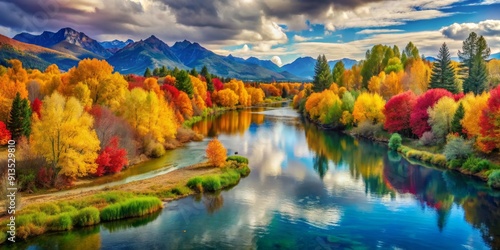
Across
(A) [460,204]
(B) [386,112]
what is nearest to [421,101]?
(B) [386,112]

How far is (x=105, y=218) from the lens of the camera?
30141 mm

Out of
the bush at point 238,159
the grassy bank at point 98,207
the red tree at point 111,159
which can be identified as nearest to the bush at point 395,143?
the bush at point 238,159

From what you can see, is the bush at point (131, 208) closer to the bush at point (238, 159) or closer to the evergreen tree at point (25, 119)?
the bush at point (238, 159)

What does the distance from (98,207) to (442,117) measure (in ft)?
166

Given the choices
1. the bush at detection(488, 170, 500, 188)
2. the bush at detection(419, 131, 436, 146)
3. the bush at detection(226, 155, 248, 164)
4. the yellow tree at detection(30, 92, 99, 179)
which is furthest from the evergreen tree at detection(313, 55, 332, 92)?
the yellow tree at detection(30, 92, 99, 179)

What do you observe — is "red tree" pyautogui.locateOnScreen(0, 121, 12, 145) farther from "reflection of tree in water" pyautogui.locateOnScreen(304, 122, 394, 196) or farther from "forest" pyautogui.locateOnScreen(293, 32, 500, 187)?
"forest" pyautogui.locateOnScreen(293, 32, 500, 187)

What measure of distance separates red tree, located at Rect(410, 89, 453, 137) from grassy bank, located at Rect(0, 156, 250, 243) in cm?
3960

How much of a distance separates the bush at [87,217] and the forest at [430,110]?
39319 millimetres

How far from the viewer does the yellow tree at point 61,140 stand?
37.2m

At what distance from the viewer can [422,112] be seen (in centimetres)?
6456

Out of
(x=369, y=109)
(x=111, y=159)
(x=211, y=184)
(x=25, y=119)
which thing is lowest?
(x=211, y=184)

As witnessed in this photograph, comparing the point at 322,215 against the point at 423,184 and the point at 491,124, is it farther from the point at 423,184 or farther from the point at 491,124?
the point at 491,124

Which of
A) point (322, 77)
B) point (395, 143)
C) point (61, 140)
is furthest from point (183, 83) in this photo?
point (61, 140)

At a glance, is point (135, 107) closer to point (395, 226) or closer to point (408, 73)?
point (395, 226)
